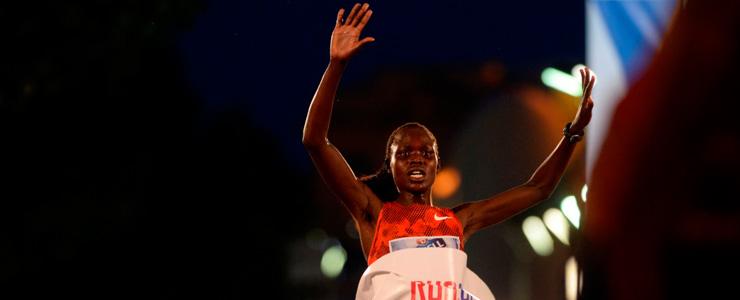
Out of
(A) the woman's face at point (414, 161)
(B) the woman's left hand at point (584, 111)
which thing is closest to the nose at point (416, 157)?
(A) the woman's face at point (414, 161)

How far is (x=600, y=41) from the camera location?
11.5 ft

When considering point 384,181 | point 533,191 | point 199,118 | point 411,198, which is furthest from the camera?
point 199,118

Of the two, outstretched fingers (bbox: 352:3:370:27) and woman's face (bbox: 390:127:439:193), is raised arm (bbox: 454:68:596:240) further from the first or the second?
outstretched fingers (bbox: 352:3:370:27)

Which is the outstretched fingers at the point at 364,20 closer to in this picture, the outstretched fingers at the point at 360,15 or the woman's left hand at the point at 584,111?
the outstretched fingers at the point at 360,15

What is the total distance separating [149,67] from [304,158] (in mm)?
879

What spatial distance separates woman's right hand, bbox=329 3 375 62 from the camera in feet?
7.27

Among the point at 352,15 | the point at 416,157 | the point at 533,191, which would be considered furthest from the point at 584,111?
the point at 352,15

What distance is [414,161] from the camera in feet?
7.93

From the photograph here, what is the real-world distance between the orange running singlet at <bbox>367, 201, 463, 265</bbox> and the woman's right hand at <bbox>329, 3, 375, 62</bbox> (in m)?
0.47

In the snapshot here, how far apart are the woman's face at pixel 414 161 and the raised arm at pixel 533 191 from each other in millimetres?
173

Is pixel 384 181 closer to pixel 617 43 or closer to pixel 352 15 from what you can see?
pixel 352 15

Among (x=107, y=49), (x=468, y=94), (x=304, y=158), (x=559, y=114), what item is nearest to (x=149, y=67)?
(x=107, y=49)

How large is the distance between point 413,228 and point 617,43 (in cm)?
165

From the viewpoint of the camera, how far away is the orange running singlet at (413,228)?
222 cm
